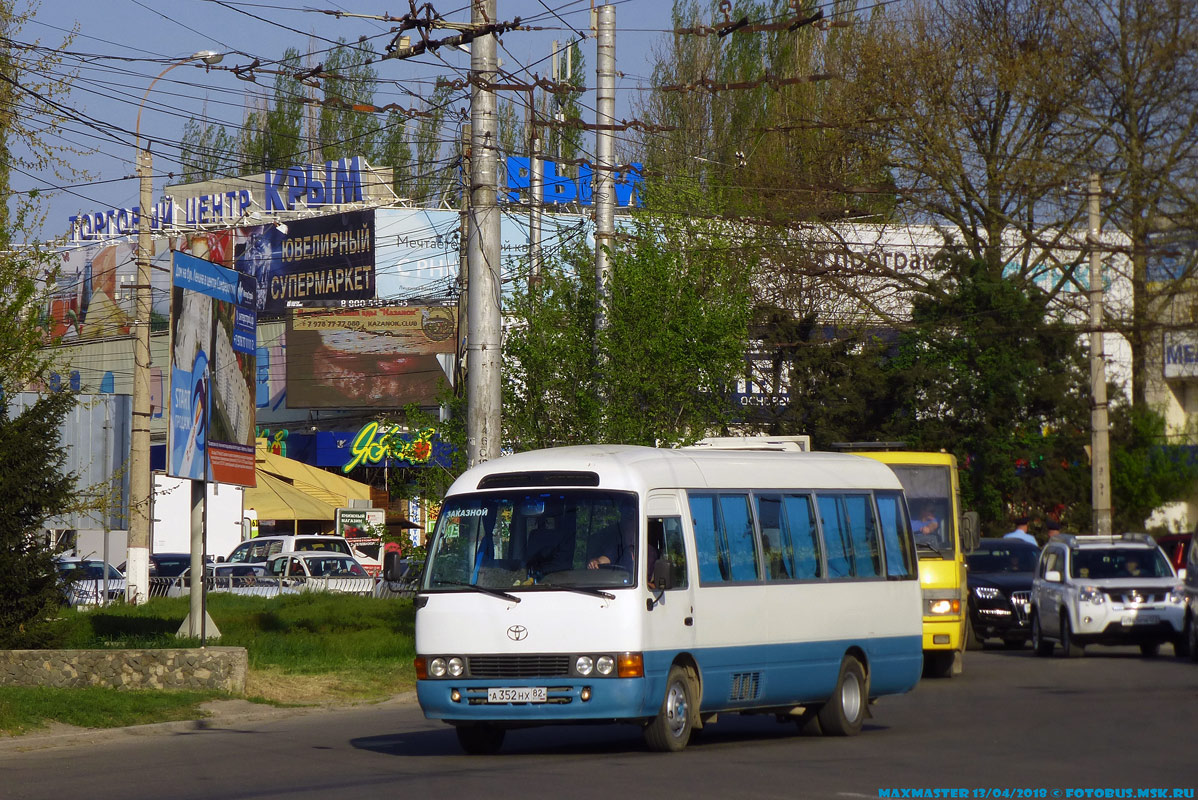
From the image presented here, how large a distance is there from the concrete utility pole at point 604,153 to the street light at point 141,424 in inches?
415

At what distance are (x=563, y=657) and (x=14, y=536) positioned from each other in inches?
374

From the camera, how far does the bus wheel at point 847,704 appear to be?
1416 cm

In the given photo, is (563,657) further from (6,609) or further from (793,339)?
(793,339)

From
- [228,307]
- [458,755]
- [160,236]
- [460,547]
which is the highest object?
[160,236]

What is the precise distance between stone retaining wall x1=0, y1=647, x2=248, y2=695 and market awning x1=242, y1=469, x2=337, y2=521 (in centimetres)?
3583

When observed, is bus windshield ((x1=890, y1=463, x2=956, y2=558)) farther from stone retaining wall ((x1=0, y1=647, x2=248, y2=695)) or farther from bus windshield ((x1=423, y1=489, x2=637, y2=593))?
bus windshield ((x1=423, y1=489, x2=637, y2=593))

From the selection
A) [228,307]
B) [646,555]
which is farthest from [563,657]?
[228,307]

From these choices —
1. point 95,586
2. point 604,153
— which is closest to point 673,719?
point 604,153

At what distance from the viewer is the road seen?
10508 millimetres

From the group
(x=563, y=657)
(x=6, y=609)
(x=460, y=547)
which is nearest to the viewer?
(x=563, y=657)

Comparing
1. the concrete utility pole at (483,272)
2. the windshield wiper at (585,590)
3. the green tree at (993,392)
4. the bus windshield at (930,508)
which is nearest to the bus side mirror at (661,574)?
the windshield wiper at (585,590)

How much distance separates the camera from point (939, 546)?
21109 millimetres

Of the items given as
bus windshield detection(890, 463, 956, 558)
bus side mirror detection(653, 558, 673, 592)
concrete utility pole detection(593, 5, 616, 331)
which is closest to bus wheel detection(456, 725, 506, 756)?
bus side mirror detection(653, 558, 673, 592)

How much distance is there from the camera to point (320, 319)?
68.6 metres
